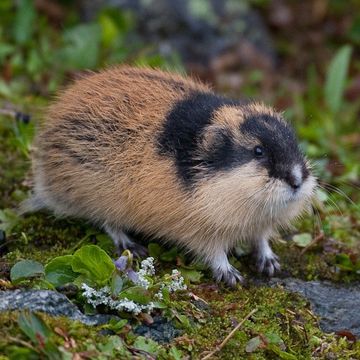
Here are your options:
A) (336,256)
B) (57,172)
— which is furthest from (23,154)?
(336,256)

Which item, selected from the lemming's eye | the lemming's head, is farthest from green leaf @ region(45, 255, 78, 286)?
the lemming's eye

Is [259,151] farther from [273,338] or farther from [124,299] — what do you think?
[124,299]

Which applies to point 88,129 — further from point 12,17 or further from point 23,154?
point 12,17

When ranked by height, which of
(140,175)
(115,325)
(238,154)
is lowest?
(115,325)

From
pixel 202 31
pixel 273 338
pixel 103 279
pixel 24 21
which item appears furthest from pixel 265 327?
pixel 202 31

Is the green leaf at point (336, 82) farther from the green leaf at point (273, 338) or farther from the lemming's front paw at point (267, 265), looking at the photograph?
the green leaf at point (273, 338)

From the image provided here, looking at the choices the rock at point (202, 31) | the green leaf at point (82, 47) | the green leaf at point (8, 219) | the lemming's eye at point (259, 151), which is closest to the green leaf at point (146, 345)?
the lemming's eye at point (259, 151)

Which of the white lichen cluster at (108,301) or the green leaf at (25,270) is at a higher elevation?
the green leaf at (25,270)
